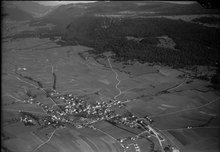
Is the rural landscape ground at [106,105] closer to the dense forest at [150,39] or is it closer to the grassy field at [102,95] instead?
the grassy field at [102,95]

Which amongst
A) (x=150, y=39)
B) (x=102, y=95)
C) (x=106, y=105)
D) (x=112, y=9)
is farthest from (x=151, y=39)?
(x=112, y=9)

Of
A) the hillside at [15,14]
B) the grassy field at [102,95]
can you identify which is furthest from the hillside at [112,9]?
the grassy field at [102,95]

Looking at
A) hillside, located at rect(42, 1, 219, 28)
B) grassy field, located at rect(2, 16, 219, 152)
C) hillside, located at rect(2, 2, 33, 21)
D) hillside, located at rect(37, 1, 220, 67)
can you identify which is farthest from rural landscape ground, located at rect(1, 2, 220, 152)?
hillside, located at rect(2, 2, 33, 21)

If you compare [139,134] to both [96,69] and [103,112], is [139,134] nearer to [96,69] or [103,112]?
[103,112]

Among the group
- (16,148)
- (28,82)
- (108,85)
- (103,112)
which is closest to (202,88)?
(108,85)

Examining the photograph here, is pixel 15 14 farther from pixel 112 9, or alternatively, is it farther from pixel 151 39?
pixel 151 39

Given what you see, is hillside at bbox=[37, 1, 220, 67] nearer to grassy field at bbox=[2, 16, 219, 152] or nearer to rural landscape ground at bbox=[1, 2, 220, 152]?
rural landscape ground at bbox=[1, 2, 220, 152]

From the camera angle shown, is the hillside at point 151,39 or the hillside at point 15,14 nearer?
the hillside at point 151,39
